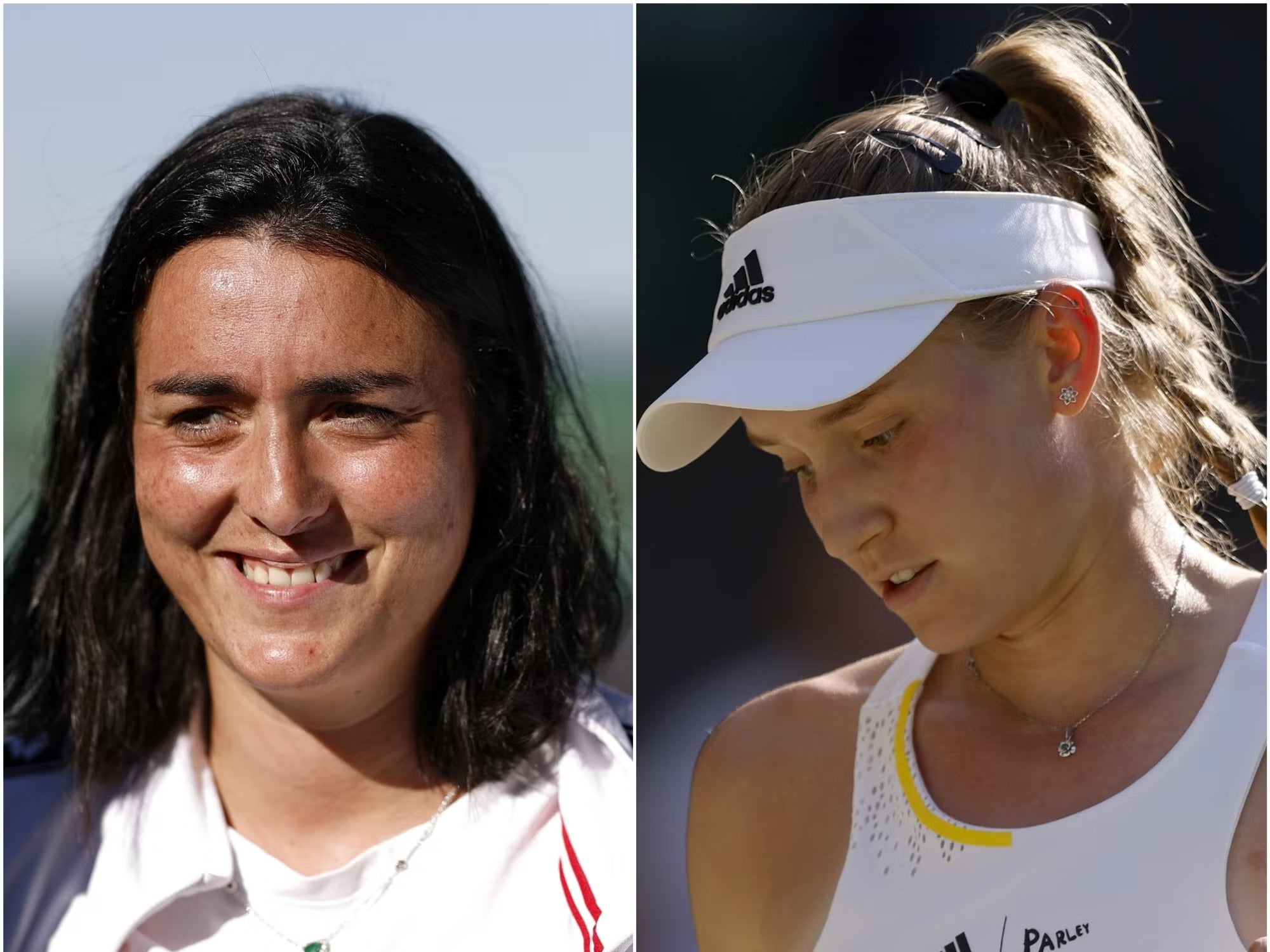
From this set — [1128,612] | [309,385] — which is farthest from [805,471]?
[309,385]

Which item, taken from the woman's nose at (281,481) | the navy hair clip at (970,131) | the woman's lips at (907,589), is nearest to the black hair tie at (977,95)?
the navy hair clip at (970,131)

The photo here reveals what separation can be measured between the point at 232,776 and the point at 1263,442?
191 centimetres

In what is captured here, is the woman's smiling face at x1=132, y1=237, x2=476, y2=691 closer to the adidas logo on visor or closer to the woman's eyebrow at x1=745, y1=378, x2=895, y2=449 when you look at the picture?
the adidas logo on visor

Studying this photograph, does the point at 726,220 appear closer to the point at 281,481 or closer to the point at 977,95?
the point at 977,95

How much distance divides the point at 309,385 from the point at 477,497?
39 centimetres

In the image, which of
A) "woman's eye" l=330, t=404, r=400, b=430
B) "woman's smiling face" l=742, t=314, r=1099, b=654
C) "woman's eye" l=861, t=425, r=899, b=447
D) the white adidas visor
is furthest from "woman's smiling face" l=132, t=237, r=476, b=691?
"woman's eye" l=861, t=425, r=899, b=447

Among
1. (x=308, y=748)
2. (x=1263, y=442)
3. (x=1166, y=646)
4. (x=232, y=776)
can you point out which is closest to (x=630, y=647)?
(x=308, y=748)

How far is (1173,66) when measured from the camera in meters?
2.24

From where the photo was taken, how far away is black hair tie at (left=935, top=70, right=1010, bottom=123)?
1.89 metres

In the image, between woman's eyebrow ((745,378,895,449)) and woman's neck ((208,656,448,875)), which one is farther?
woman's neck ((208,656,448,875))

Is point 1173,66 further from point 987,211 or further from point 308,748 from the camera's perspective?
point 308,748

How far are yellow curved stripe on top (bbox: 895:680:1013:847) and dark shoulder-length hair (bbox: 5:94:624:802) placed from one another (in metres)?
0.59

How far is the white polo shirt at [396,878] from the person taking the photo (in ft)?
6.91

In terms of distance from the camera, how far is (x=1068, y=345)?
1.76m
